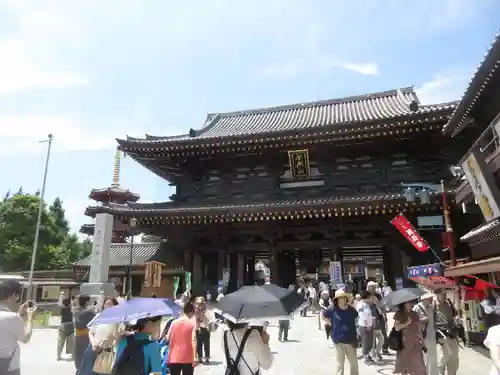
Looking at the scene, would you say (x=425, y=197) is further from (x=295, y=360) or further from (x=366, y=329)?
(x=295, y=360)

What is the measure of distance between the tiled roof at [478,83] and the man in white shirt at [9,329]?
31.4 feet

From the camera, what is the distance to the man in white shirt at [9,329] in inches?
151

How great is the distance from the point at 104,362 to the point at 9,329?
1400 mm

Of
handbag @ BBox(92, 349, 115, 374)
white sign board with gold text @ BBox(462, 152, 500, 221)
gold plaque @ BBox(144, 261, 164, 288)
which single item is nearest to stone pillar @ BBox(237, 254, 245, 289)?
gold plaque @ BBox(144, 261, 164, 288)

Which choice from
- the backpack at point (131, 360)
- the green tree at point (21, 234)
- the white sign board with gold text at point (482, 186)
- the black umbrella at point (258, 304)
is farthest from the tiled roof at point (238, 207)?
the green tree at point (21, 234)

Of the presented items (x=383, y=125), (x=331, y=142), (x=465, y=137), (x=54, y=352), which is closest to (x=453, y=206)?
(x=465, y=137)

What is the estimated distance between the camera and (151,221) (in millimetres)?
17812

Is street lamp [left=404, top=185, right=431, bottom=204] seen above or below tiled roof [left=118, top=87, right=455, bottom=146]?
below

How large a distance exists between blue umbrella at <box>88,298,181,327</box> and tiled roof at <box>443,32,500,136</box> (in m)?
8.44

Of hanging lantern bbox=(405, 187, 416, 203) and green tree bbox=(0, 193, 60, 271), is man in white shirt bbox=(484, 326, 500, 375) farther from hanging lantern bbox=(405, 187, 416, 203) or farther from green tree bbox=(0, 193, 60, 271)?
green tree bbox=(0, 193, 60, 271)

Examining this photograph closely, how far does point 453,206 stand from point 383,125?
4.04 meters

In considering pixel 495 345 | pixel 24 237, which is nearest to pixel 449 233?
pixel 495 345

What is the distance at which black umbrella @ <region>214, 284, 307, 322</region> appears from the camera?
470 centimetres

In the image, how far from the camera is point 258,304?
4809 mm
